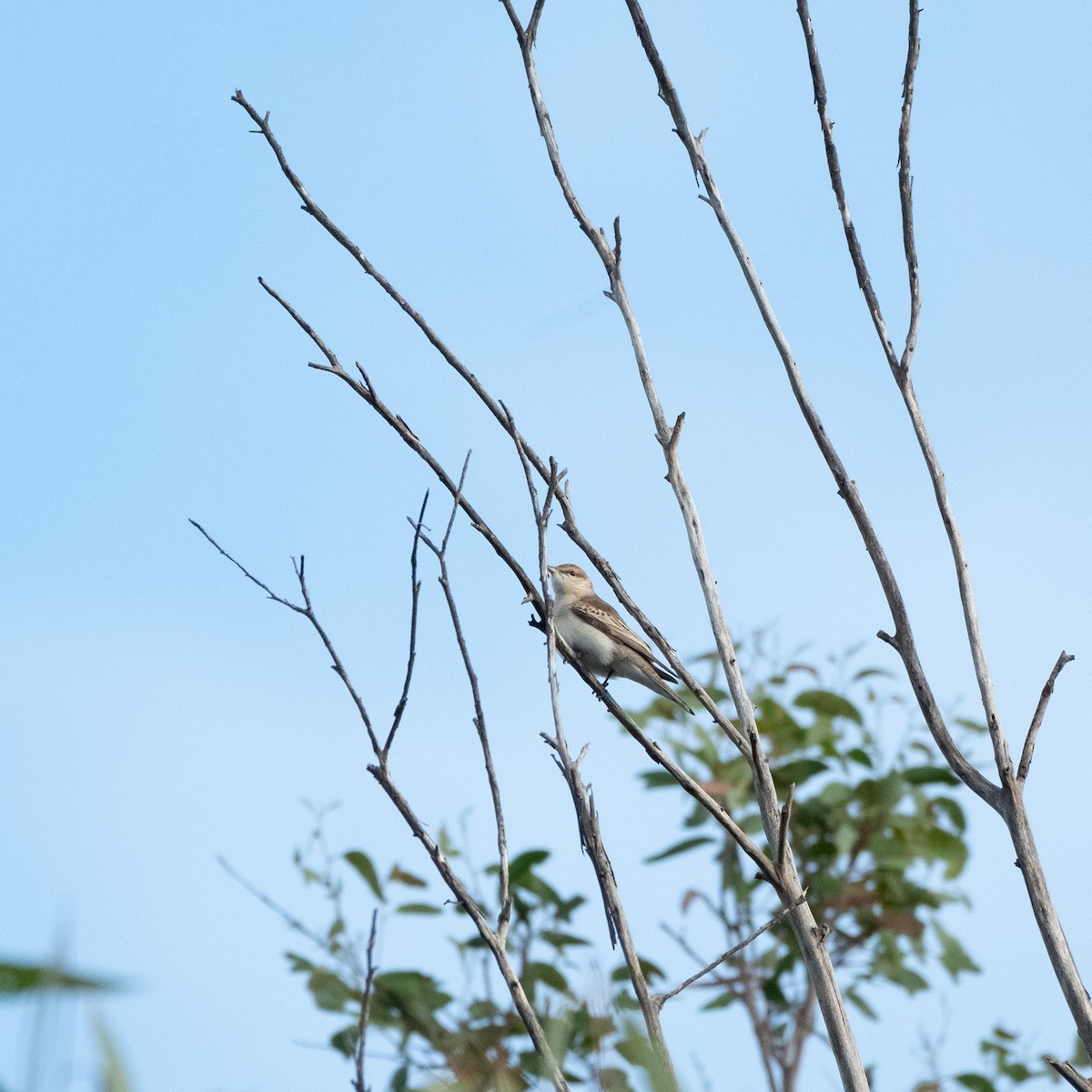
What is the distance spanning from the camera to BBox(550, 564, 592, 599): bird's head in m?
10.2

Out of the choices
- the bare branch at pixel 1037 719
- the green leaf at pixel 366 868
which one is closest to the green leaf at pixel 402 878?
the green leaf at pixel 366 868

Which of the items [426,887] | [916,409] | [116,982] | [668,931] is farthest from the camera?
[426,887]

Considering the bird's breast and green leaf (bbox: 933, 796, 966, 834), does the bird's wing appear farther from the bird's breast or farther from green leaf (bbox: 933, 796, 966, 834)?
green leaf (bbox: 933, 796, 966, 834)

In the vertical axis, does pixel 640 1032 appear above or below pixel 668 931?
below

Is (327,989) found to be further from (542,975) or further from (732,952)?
(732,952)

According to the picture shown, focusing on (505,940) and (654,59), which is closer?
(505,940)

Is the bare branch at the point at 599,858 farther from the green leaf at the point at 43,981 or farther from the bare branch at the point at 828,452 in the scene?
the green leaf at the point at 43,981

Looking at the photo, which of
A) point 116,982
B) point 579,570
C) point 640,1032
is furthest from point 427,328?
point 579,570

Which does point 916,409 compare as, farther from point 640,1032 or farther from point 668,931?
point 640,1032

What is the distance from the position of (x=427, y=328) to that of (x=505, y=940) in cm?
176

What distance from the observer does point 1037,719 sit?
3.04m

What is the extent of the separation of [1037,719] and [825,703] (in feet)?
14.1

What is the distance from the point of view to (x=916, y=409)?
11.0 ft

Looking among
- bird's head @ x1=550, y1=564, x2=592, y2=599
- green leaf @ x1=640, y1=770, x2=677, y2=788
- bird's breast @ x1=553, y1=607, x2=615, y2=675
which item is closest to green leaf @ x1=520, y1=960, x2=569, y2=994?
green leaf @ x1=640, y1=770, x2=677, y2=788
